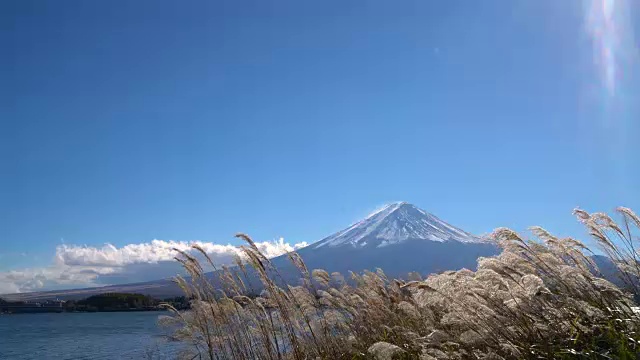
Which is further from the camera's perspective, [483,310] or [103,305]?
[103,305]

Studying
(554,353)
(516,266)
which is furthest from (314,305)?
(554,353)

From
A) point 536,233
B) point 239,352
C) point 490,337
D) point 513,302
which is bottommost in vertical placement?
point 239,352

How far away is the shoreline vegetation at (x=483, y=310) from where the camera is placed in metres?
3.55

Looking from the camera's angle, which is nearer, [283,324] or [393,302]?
[283,324]

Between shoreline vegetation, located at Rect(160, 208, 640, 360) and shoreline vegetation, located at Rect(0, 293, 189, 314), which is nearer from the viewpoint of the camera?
shoreline vegetation, located at Rect(160, 208, 640, 360)

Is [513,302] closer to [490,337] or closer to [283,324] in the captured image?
[490,337]

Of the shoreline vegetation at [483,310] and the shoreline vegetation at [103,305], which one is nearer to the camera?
the shoreline vegetation at [483,310]

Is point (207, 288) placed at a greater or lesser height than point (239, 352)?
greater

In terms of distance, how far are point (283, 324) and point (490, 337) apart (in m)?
3.39

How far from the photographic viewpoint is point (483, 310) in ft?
11.7

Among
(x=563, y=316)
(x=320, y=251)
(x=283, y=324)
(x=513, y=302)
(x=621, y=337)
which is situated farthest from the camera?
(x=320, y=251)

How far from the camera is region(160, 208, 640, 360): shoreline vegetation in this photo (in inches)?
140

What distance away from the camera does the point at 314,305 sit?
21.8 ft

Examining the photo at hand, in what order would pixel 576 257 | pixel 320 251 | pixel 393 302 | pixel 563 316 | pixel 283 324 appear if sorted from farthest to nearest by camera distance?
pixel 320 251
pixel 393 302
pixel 283 324
pixel 576 257
pixel 563 316
